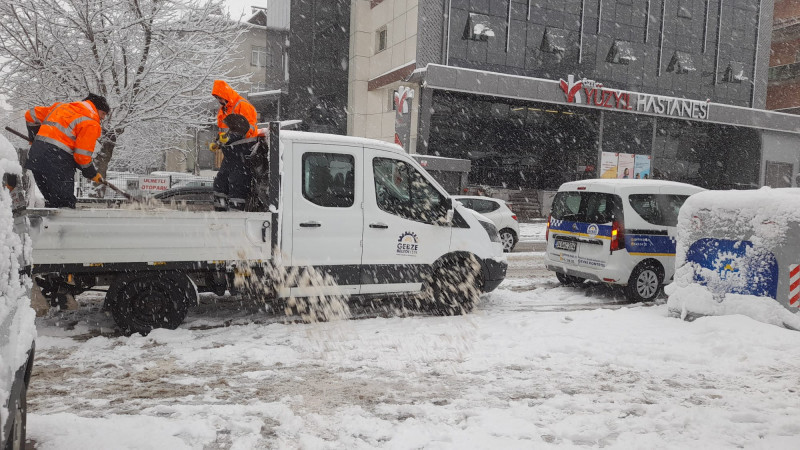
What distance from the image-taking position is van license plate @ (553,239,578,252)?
9.05 meters

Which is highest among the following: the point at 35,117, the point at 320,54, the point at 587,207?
the point at 320,54

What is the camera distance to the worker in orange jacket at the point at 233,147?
22.4ft

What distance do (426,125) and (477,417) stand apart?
22.6m

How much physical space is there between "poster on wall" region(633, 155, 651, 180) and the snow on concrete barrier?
25.5 metres

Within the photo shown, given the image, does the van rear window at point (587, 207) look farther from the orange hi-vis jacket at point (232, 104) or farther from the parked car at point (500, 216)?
the parked car at point (500, 216)

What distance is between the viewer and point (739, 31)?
33.4 metres

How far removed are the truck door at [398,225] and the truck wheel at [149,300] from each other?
1.98 meters

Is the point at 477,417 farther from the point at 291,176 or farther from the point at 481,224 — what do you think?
the point at 481,224

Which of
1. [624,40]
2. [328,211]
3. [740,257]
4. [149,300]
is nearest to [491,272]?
[328,211]

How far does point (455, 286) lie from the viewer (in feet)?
24.0

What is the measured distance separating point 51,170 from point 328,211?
2844 millimetres

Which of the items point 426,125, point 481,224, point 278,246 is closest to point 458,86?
point 426,125

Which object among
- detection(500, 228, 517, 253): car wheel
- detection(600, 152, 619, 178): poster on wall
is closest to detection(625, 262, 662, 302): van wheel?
detection(500, 228, 517, 253): car wheel

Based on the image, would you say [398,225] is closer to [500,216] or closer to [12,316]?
[12,316]
